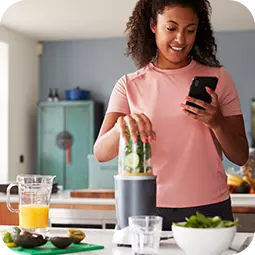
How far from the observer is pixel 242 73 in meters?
7.36

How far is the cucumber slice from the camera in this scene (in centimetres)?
160

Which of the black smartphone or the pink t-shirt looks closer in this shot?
the black smartphone

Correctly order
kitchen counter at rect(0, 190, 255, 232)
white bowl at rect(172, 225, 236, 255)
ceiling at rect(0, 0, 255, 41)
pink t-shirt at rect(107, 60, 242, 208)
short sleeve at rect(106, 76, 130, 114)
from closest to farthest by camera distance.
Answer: white bowl at rect(172, 225, 236, 255)
pink t-shirt at rect(107, 60, 242, 208)
short sleeve at rect(106, 76, 130, 114)
kitchen counter at rect(0, 190, 255, 232)
ceiling at rect(0, 0, 255, 41)

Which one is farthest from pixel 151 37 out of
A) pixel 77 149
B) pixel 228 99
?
pixel 77 149

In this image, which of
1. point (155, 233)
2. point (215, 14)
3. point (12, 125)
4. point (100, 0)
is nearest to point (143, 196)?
point (155, 233)

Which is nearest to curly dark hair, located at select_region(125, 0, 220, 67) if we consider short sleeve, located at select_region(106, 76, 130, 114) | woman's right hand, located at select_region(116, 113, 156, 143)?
short sleeve, located at select_region(106, 76, 130, 114)

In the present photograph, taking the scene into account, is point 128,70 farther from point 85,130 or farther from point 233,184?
point 233,184

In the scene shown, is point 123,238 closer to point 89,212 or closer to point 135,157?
point 135,157

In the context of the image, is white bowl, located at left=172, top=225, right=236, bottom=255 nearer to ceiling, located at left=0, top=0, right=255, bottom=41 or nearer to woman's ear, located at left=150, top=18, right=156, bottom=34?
woman's ear, located at left=150, top=18, right=156, bottom=34

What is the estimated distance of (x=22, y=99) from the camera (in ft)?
25.0

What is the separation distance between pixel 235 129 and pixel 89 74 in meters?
6.16

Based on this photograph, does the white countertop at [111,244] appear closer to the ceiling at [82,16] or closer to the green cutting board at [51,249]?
the green cutting board at [51,249]

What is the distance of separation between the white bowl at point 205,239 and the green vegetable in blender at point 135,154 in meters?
0.25

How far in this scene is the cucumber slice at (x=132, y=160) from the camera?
5.25 ft
